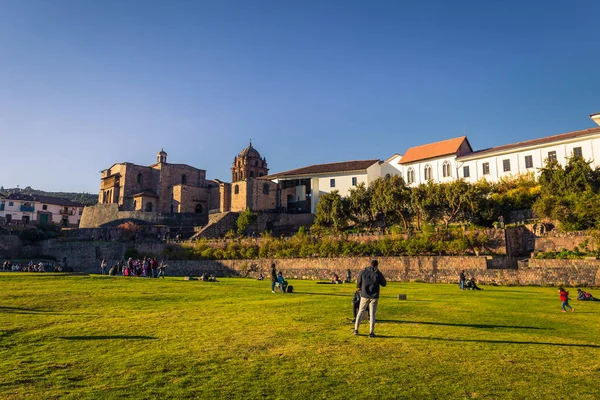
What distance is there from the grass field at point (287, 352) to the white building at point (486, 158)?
128 ft

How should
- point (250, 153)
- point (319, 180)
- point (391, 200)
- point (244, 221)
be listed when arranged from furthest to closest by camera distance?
point (250, 153), point (319, 180), point (244, 221), point (391, 200)

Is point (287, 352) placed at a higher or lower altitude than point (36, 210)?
lower

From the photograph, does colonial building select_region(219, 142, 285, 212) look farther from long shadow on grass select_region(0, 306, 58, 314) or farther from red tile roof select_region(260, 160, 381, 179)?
long shadow on grass select_region(0, 306, 58, 314)

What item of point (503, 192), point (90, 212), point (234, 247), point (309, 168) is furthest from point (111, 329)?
point (90, 212)

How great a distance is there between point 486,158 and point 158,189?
47744 millimetres

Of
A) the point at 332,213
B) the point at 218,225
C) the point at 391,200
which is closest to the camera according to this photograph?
A: the point at 391,200

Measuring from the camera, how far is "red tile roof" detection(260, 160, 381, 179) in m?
61.9

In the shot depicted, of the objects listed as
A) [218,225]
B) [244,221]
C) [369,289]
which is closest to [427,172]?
[244,221]

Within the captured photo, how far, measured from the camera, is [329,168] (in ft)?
212

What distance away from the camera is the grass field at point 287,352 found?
6.03 m

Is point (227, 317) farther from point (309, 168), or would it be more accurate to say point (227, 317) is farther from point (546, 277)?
point (309, 168)

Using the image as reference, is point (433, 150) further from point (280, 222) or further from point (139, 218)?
point (139, 218)

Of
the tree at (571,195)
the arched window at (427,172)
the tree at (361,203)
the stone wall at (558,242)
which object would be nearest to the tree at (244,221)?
the tree at (361,203)

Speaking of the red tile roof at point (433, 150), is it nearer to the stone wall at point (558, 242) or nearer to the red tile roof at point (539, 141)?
the red tile roof at point (539, 141)
